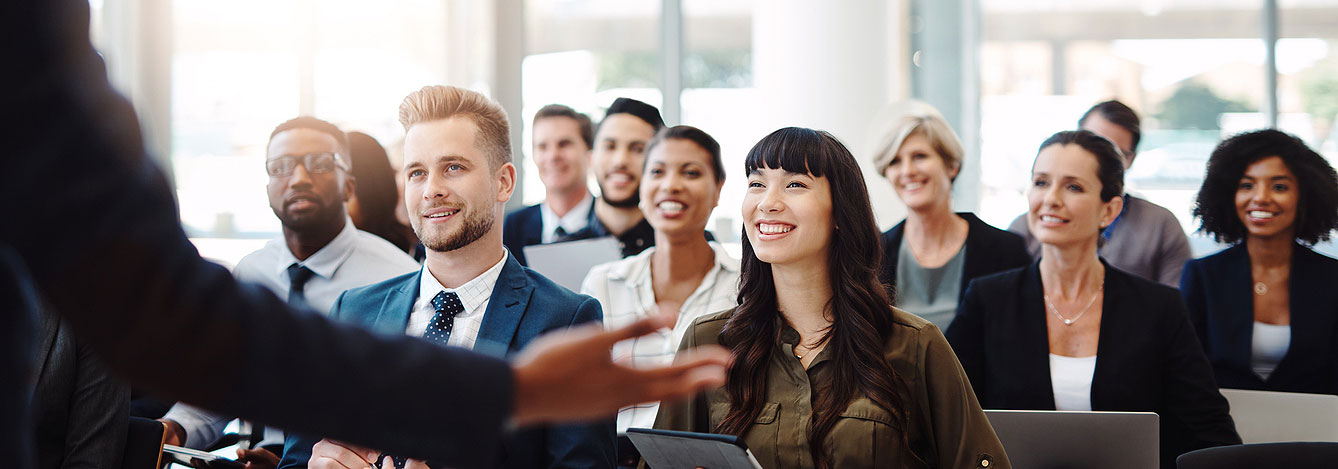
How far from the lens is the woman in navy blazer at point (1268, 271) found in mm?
3488

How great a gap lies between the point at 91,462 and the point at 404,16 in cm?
561

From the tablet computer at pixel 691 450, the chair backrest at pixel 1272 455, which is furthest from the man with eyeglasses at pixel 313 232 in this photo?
the chair backrest at pixel 1272 455

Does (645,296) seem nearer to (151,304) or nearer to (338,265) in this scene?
(338,265)

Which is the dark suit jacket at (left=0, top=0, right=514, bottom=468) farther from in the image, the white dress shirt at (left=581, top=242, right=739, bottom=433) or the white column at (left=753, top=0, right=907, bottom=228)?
the white column at (left=753, top=0, right=907, bottom=228)

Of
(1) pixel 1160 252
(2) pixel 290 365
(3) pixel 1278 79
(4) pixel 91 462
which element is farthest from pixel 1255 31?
(2) pixel 290 365

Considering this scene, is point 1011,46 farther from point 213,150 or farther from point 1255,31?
point 213,150

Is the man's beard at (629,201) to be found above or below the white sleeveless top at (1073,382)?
above

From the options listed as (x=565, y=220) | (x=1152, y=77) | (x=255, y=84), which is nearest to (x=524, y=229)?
(x=565, y=220)

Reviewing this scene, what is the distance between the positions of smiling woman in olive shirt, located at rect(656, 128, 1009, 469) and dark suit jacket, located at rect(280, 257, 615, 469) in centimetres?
28

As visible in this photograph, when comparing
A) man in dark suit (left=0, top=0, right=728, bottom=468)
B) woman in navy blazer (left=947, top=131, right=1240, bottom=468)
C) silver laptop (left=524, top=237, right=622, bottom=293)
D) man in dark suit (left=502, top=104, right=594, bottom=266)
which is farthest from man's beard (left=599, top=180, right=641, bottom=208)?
man in dark suit (left=0, top=0, right=728, bottom=468)

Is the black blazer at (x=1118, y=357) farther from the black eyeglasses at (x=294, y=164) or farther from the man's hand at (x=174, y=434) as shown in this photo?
the man's hand at (x=174, y=434)

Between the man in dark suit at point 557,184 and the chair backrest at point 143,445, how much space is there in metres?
2.14

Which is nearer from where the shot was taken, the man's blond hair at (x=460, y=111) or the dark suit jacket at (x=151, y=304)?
the dark suit jacket at (x=151, y=304)

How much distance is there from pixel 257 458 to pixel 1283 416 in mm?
2905
